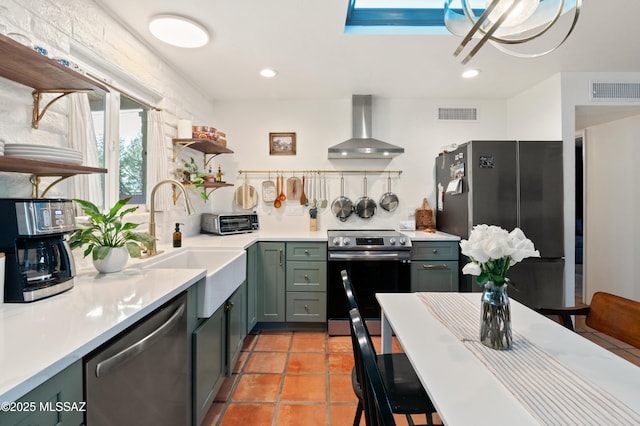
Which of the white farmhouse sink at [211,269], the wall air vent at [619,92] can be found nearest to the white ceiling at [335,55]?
the wall air vent at [619,92]

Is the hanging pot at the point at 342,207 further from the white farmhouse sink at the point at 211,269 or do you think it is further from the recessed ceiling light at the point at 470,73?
the recessed ceiling light at the point at 470,73

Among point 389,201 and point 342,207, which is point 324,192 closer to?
point 342,207

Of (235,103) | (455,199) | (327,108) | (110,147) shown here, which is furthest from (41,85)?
(455,199)

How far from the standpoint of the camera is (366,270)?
269cm

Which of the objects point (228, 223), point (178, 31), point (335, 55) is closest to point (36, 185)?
point (178, 31)

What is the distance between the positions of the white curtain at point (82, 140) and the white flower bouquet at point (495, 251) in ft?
5.80

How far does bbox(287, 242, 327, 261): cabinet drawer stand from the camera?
9.03 ft

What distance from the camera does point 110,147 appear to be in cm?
186

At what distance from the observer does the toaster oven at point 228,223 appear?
2.84m

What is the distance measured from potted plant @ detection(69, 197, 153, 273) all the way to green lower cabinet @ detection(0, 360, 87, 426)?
2.38 ft

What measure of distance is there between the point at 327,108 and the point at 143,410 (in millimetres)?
3090

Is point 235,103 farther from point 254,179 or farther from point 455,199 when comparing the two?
point 455,199

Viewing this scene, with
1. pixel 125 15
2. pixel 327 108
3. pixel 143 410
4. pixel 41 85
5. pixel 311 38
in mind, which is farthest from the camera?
pixel 327 108

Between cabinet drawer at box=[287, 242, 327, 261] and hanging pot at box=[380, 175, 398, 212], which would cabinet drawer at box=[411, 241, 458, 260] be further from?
cabinet drawer at box=[287, 242, 327, 261]
